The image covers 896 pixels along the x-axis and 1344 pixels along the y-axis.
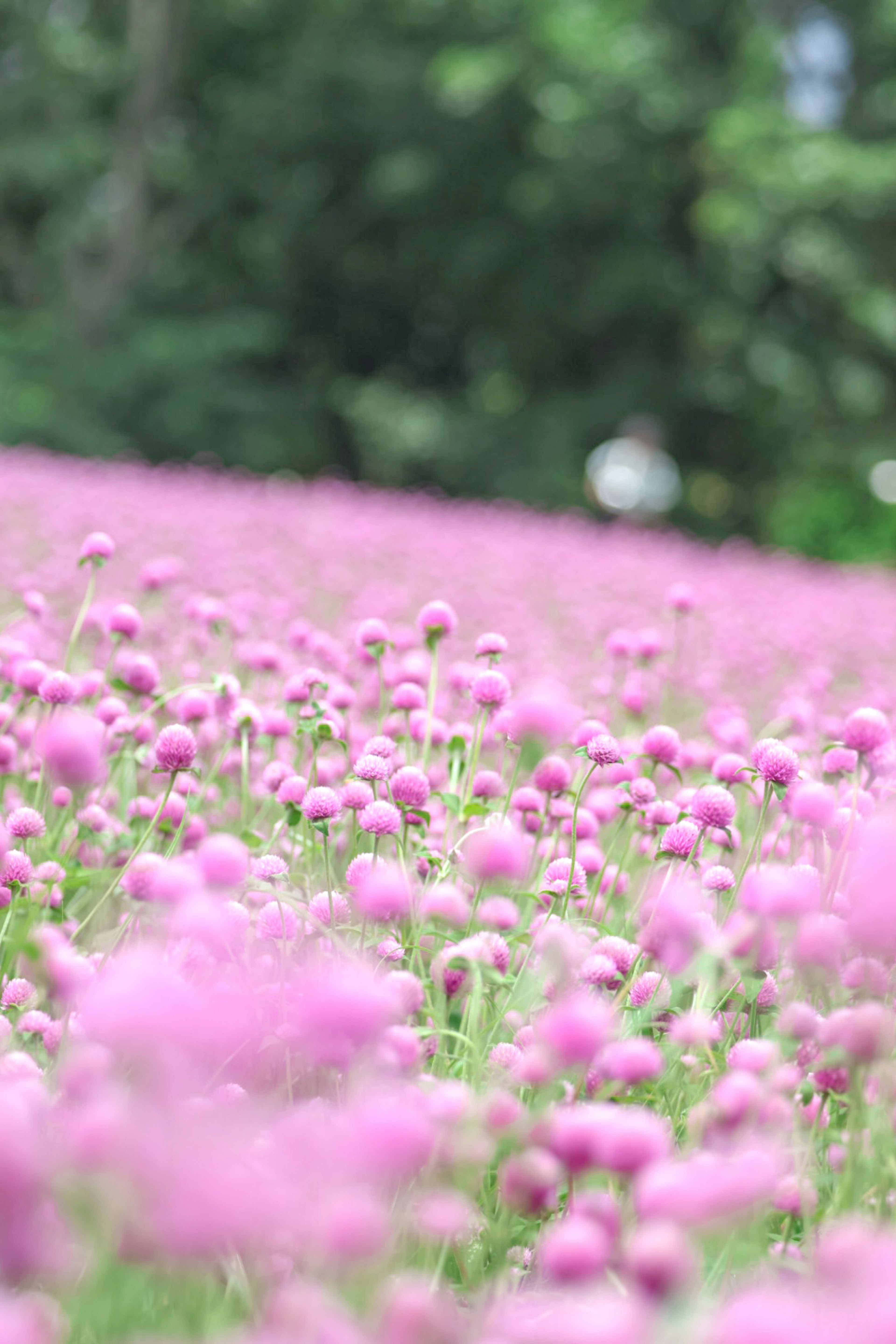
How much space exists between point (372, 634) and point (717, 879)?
2.54ft

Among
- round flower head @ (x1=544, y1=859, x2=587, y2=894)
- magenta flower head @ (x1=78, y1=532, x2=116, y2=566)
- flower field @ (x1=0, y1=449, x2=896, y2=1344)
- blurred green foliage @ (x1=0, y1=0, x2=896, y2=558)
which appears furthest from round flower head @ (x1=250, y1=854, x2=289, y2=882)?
blurred green foliage @ (x1=0, y1=0, x2=896, y2=558)

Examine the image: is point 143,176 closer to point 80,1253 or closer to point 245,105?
point 245,105

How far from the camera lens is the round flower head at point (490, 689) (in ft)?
5.61

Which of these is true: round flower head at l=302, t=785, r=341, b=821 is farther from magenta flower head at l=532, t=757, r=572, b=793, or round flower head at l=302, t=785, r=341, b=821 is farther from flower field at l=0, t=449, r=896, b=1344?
magenta flower head at l=532, t=757, r=572, b=793

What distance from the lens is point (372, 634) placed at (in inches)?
81.6

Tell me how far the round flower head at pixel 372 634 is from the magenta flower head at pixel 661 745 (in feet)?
1.62

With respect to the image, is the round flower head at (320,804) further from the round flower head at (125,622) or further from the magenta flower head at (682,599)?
the magenta flower head at (682,599)

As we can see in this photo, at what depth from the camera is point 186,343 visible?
17641mm

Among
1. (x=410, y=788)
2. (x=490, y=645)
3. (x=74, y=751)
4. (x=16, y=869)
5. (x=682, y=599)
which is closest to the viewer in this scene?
(x=74, y=751)

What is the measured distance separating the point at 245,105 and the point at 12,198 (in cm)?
382

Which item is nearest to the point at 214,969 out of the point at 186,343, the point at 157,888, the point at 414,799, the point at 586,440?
the point at 414,799

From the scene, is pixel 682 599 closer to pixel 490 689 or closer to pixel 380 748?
pixel 490 689

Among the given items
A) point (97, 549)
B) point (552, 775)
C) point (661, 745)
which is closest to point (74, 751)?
point (552, 775)

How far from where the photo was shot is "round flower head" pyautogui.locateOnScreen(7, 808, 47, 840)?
158 centimetres
